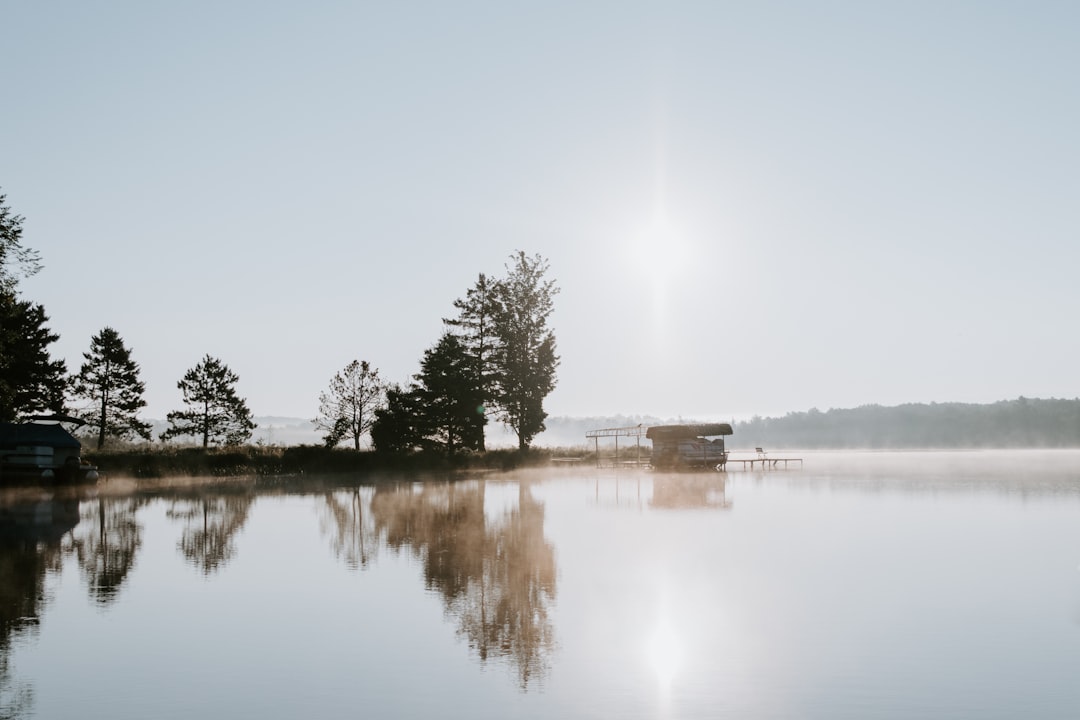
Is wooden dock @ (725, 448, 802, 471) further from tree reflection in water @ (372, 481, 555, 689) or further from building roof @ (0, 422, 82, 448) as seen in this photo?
building roof @ (0, 422, 82, 448)

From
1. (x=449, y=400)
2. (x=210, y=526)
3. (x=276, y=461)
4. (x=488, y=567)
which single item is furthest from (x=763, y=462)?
(x=488, y=567)

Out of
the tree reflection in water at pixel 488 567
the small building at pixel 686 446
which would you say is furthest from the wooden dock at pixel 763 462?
the tree reflection in water at pixel 488 567

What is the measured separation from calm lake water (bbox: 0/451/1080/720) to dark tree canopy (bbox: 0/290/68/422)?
37115 millimetres

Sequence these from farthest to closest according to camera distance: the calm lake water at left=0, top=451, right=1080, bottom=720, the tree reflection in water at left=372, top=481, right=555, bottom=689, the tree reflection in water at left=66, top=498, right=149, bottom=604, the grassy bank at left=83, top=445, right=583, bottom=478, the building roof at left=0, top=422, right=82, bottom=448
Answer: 1. the grassy bank at left=83, top=445, right=583, bottom=478
2. the building roof at left=0, top=422, right=82, bottom=448
3. the tree reflection in water at left=66, top=498, right=149, bottom=604
4. the tree reflection in water at left=372, top=481, right=555, bottom=689
5. the calm lake water at left=0, top=451, right=1080, bottom=720

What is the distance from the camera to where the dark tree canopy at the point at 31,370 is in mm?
61469

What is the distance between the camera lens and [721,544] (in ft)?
76.3

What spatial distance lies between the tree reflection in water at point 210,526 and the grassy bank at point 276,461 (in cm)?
1933

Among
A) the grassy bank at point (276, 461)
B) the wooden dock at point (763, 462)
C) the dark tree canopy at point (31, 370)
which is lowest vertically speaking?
the wooden dock at point (763, 462)

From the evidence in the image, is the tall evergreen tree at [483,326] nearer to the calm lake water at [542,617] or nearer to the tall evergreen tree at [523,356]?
the tall evergreen tree at [523,356]

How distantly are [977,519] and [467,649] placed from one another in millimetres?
24129

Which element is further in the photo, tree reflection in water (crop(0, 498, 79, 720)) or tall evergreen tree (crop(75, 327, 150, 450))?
tall evergreen tree (crop(75, 327, 150, 450))

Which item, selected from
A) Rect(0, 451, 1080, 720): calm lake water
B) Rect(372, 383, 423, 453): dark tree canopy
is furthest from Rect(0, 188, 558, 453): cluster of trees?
Rect(0, 451, 1080, 720): calm lake water

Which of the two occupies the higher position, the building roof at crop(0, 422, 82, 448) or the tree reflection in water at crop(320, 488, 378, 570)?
the building roof at crop(0, 422, 82, 448)

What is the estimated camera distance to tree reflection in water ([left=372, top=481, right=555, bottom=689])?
12266 millimetres
